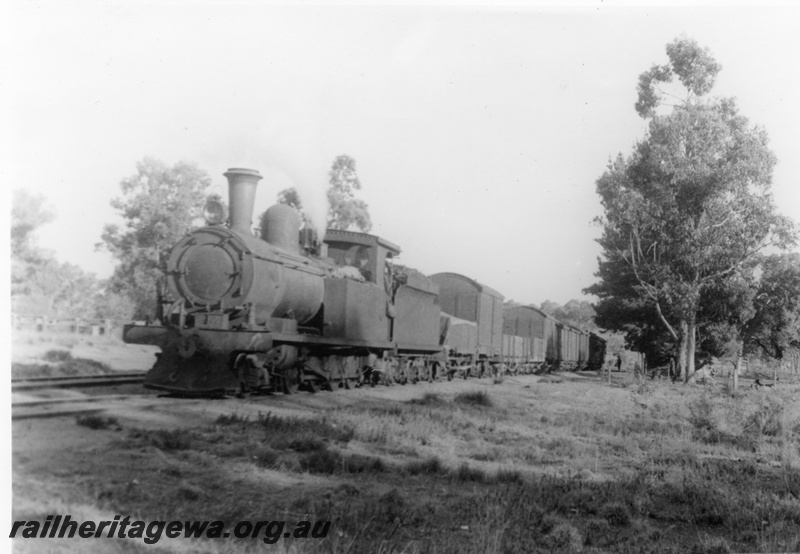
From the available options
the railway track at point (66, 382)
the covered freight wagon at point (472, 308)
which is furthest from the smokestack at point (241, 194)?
the covered freight wagon at point (472, 308)

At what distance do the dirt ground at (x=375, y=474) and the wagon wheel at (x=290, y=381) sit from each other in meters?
1.29

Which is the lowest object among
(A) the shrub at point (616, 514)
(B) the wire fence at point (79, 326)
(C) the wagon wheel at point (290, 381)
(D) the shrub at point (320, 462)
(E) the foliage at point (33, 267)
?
(A) the shrub at point (616, 514)

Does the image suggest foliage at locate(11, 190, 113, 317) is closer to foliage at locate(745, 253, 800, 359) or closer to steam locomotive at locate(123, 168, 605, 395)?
steam locomotive at locate(123, 168, 605, 395)

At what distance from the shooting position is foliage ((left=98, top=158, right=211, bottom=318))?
20047mm

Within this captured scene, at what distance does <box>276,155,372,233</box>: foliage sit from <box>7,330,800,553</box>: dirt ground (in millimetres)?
6127

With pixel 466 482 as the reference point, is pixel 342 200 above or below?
above

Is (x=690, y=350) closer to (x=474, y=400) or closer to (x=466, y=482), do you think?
(x=474, y=400)

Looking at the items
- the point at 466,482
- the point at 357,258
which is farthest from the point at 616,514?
the point at 357,258

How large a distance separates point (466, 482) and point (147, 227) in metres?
17.1

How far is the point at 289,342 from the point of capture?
1138cm

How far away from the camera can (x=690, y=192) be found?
64.2ft

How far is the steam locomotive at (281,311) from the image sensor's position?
10.2 m

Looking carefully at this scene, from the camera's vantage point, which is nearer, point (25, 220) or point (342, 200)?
point (25, 220)

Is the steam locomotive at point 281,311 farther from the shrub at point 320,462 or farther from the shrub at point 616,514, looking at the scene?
the shrub at point 616,514
